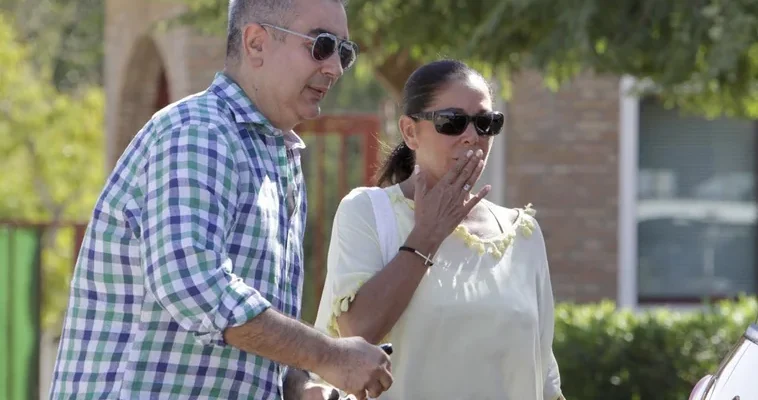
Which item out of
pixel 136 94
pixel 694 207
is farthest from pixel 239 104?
pixel 136 94

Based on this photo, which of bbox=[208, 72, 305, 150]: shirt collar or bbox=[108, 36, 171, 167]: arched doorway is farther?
bbox=[108, 36, 171, 167]: arched doorway

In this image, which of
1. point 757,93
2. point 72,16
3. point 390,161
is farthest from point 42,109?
point 390,161

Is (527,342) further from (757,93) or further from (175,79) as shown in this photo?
(175,79)

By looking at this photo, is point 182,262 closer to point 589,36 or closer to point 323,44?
point 323,44

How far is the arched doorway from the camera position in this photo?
1459cm

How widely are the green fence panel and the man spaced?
4483 millimetres

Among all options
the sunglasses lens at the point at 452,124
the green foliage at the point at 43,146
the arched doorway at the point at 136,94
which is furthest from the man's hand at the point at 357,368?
the green foliage at the point at 43,146

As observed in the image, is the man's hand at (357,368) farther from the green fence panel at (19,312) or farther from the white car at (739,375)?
the green fence panel at (19,312)

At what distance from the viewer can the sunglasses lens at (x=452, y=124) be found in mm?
3740

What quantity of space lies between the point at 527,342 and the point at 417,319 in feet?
0.95

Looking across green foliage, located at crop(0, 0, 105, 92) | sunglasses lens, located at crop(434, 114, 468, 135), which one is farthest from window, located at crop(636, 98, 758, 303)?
green foliage, located at crop(0, 0, 105, 92)

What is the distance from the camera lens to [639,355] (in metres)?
8.66

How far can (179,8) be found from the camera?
11.6 meters

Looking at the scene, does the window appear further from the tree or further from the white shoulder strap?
the white shoulder strap
